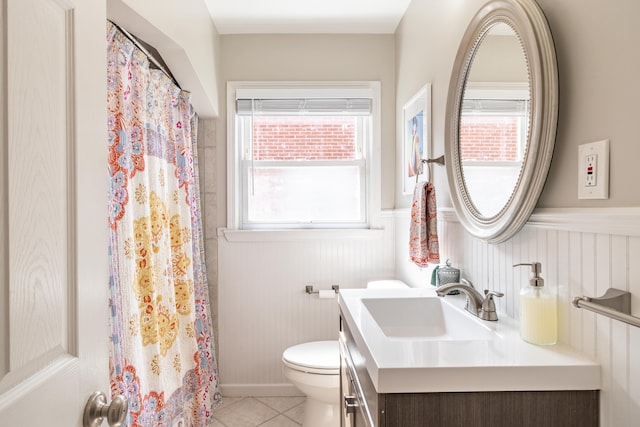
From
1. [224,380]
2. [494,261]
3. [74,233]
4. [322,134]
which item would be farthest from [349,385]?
[322,134]

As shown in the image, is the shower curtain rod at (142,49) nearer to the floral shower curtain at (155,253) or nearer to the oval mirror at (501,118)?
the floral shower curtain at (155,253)

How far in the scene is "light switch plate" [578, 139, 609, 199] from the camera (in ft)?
2.89

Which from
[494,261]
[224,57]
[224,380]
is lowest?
[224,380]

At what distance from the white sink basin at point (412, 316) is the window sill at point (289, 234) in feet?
4.02

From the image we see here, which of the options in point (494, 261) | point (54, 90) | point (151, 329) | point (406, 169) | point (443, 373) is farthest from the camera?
point (406, 169)

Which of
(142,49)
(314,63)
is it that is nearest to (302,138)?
(314,63)

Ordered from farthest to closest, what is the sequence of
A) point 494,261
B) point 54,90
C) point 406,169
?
point 406,169 < point 494,261 < point 54,90

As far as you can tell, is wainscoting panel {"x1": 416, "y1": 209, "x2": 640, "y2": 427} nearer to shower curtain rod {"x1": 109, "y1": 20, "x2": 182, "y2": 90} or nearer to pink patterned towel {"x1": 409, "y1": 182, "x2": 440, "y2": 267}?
pink patterned towel {"x1": 409, "y1": 182, "x2": 440, "y2": 267}

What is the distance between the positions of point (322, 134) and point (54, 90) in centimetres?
222

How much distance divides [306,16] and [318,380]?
2108 mm

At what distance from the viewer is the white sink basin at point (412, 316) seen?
1477 millimetres

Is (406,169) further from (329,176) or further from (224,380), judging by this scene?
(224,380)

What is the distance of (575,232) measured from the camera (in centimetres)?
98

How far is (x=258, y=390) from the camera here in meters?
2.74
